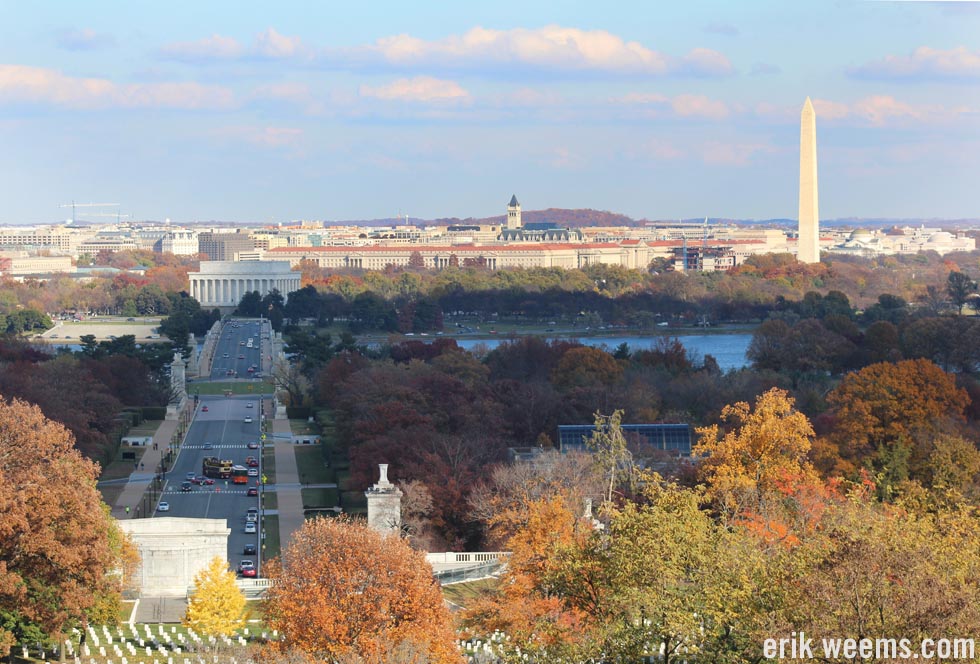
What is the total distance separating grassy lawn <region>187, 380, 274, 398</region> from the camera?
78.8m

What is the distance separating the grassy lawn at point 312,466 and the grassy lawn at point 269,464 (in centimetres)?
80

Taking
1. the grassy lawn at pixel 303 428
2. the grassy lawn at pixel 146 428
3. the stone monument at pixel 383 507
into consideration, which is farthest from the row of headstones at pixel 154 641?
the grassy lawn at pixel 146 428

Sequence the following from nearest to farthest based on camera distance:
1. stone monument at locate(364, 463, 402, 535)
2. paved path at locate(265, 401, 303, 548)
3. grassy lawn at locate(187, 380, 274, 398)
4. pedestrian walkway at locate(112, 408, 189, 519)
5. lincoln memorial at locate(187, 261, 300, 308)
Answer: stone monument at locate(364, 463, 402, 535) < paved path at locate(265, 401, 303, 548) < pedestrian walkway at locate(112, 408, 189, 519) < grassy lawn at locate(187, 380, 274, 398) < lincoln memorial at locate(187, 261, 300, 308)

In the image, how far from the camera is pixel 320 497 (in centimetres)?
4472

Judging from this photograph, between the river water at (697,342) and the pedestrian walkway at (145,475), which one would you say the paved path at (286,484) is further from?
the river water at (697,342)

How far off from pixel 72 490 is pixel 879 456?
23091mm

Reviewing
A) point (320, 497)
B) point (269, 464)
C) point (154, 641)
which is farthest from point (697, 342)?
point (154, 641)

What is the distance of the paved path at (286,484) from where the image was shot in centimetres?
3954

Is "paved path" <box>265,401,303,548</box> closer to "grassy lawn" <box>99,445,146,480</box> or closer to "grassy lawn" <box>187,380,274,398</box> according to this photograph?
"grassy lawn" <box>99,445,146,480</box>

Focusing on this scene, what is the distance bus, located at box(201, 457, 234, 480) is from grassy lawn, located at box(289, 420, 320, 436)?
10.2 m

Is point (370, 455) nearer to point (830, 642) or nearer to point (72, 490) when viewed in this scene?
point (72, 490)

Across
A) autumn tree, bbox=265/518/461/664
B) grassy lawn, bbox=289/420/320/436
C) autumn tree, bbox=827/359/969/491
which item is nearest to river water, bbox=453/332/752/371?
grassy lawn, bbox=289/420/320/436

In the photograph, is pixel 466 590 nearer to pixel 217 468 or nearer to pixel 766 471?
pixel 766 471

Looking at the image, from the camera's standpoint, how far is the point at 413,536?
3338 cm
